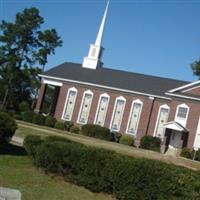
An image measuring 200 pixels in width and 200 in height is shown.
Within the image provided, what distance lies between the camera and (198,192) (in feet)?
40.5

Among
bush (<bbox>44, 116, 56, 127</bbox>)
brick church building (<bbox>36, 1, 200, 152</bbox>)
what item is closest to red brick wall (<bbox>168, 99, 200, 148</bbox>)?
brick church building (<bbox>36, 1, 200, 152</bbox>)

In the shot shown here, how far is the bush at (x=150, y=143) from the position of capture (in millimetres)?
47725

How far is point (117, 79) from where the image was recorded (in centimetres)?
5703

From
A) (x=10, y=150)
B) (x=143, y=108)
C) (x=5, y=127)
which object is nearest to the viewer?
(x=5, y=127)

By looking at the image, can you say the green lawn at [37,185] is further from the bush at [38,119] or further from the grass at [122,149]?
the bush at [38,119]

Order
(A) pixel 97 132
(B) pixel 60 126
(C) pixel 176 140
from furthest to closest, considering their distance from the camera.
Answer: (B) pixel 60 126, (A) pixel 97 132, (C) pixel 176 140

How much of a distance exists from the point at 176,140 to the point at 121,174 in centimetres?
3650

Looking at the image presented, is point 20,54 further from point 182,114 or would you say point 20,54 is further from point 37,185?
point 37,185

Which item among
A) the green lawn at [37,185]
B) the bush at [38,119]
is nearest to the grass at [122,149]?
the green lawn at [37,185]

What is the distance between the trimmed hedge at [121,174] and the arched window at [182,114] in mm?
34647

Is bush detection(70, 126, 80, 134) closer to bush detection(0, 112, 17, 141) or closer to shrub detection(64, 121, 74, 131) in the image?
shrub detection(64, 121, 74, 131)

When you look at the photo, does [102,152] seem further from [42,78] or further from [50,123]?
[42,78]

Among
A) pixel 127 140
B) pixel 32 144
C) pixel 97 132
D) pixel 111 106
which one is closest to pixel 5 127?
pixel 32 144

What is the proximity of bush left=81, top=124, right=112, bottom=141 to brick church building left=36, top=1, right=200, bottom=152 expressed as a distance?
2647mm
